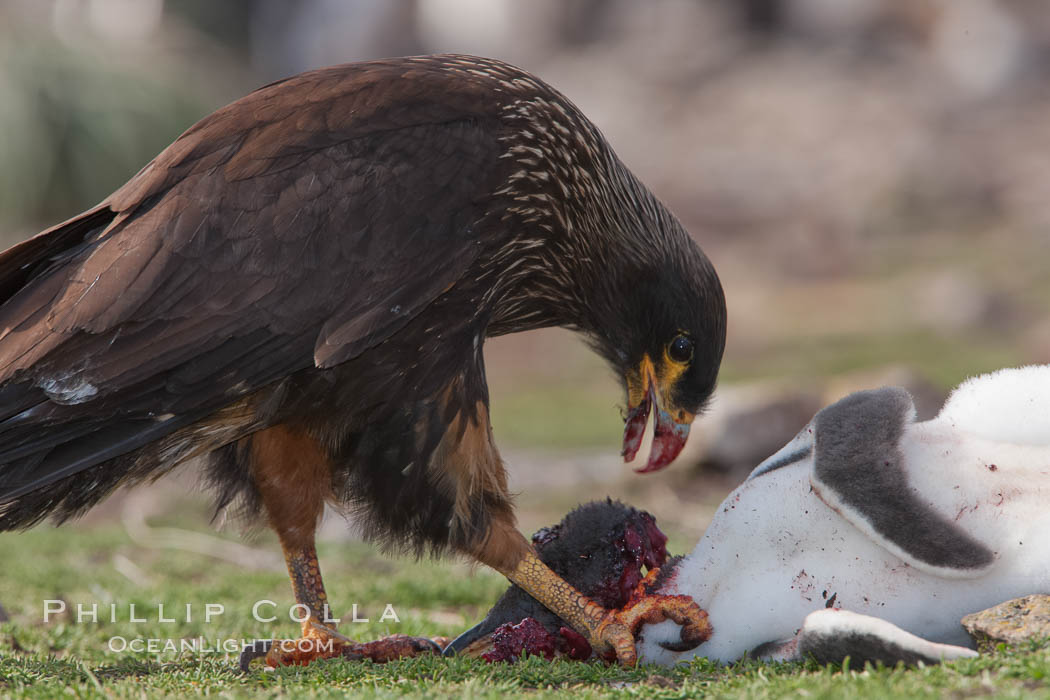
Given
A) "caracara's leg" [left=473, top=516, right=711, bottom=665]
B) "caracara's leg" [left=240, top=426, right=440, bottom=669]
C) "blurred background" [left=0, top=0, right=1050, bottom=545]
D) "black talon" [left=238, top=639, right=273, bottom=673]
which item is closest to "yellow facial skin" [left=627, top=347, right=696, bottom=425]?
"caracara's leg" [left=473, top=516, right=711, bottom=665]

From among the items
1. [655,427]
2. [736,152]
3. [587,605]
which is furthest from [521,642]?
[736,152]

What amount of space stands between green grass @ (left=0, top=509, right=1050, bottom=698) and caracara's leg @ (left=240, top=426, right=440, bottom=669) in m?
0.15

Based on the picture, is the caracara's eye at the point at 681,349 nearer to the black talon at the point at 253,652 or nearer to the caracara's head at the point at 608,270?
the caracara's head at the point at 608,270

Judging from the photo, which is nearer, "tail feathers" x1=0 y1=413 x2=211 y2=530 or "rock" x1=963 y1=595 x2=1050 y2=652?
"rock" x1=963 y1=595 x2=1050 y2=652

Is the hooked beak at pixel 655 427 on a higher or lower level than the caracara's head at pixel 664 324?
lower

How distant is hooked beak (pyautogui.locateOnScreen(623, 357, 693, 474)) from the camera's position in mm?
4074

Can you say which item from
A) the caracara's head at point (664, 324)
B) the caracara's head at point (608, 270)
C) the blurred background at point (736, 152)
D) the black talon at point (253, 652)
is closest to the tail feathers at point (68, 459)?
the black talon at point (253, 652)

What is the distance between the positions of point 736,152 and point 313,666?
20783 mm

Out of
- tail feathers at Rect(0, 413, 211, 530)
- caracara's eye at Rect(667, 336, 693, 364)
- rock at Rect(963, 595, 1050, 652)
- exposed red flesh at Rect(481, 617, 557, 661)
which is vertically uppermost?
caracara's eye at Rect(667, 336, 693, 364)

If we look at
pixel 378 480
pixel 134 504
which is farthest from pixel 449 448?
pixel 134 504

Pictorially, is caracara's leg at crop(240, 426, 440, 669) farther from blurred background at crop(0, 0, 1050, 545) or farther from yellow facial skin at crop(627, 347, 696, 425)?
yellow facial skin at crop(627, 347, 696, 425)

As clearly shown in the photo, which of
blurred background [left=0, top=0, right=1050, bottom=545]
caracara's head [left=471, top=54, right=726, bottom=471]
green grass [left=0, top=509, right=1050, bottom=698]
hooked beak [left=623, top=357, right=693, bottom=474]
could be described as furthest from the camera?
blurred background [left=0, top=0, right=1050, bottom=545]

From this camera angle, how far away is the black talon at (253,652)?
3572 millimetres

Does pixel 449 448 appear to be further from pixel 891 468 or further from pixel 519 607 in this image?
pixel 891 468
